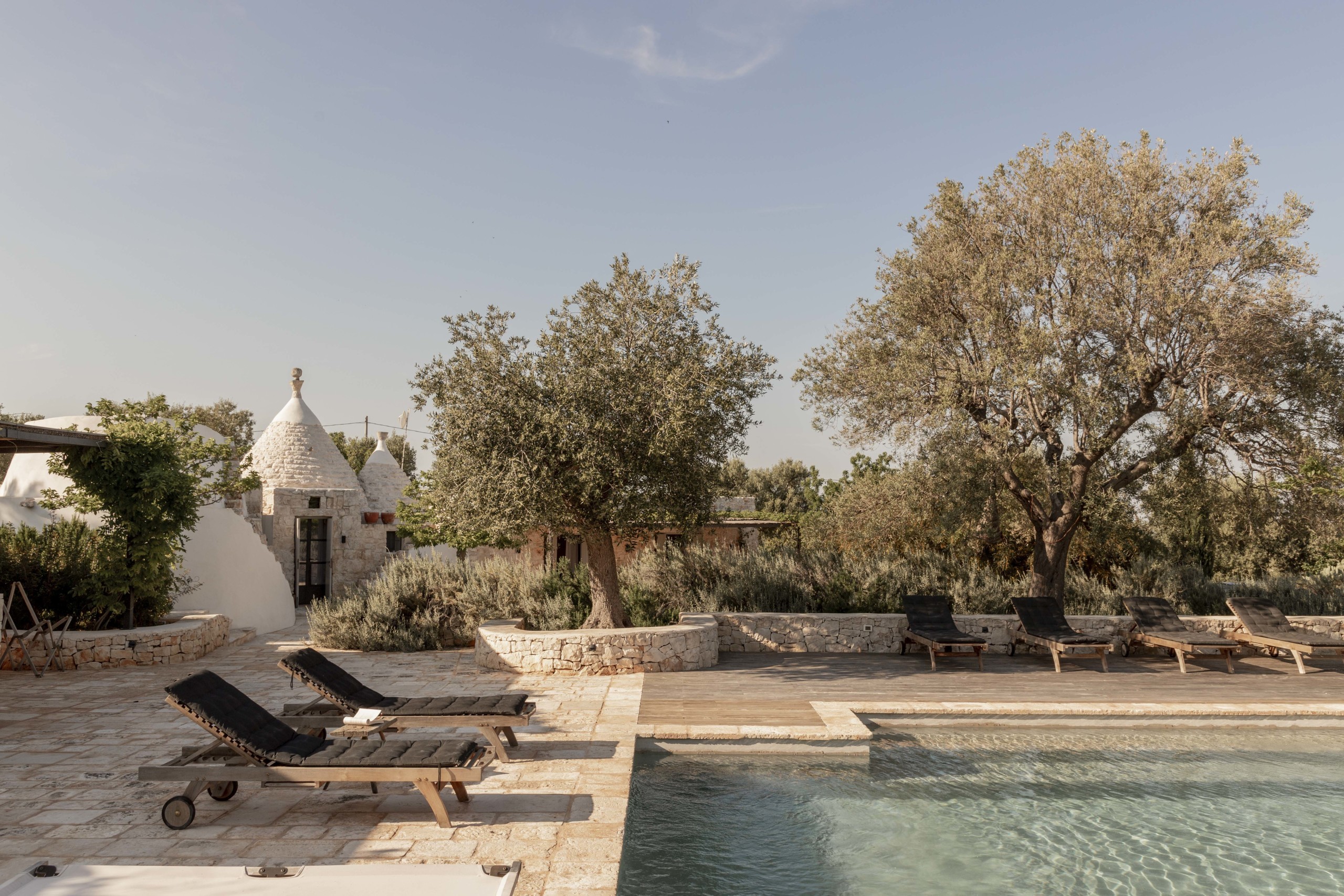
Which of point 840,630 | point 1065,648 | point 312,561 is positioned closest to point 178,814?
point 840,630

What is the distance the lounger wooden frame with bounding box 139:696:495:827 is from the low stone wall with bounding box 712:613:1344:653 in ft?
23.8

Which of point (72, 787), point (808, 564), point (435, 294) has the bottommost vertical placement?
point (72, 787)

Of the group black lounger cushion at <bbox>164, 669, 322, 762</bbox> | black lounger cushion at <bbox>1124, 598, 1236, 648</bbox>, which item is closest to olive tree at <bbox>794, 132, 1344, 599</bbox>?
black lounger cushion at <bbox>1124, 598, 1236, 648</bbox>

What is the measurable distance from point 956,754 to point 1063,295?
7564 millimetres

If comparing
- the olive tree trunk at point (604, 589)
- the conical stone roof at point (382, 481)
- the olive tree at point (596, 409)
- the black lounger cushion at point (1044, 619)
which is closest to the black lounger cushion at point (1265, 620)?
the black lounger cushion at point (1044, 619)

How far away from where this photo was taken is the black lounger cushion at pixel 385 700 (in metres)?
6.22

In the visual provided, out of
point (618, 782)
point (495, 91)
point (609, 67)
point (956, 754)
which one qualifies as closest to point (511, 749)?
point (618, 782)

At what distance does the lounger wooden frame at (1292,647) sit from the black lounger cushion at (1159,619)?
0.47 meters

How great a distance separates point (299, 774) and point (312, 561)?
16.4 m

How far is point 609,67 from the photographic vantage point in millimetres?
11781

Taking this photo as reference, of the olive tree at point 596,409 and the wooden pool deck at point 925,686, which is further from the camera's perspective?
the olive tree at point 596,409

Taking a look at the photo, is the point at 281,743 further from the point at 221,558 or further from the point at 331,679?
the point at 221,558

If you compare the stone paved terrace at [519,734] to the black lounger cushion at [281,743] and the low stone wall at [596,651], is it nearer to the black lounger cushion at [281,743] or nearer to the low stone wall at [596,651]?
the low stone wall at [596,651]

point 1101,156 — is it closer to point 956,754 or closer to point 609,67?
point 609,67
